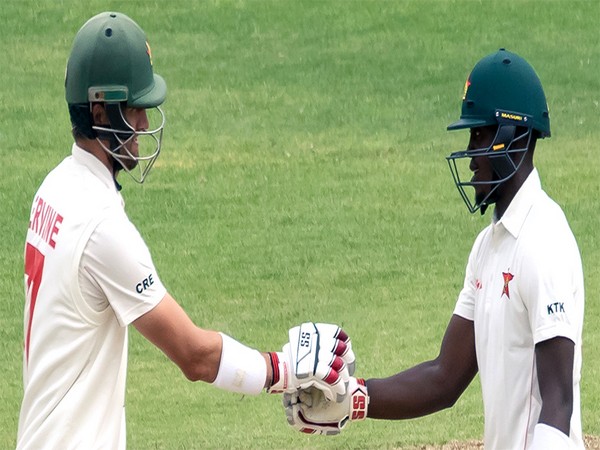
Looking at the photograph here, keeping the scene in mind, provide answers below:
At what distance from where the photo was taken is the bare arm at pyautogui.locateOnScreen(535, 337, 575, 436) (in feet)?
15.2

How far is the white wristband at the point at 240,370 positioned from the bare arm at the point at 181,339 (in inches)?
1.2

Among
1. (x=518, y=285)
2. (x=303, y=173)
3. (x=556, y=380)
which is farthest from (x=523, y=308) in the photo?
(x=303, y=173)

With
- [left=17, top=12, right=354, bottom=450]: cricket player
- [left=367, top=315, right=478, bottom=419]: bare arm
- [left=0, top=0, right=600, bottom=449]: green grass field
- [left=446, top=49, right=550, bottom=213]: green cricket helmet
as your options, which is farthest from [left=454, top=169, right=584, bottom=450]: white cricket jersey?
[left=0, top=0, right=600, bottom=449]: green grass field

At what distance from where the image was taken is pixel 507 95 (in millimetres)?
5156

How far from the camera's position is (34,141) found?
1631cm

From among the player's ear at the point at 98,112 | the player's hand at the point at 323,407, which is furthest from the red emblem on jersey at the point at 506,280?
the player's ear at the point at 98,112

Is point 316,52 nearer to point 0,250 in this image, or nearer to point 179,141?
point 179,141

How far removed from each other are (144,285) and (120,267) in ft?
0.43

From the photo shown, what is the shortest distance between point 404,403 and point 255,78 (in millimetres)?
12769

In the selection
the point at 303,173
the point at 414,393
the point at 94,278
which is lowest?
the point at 303,173

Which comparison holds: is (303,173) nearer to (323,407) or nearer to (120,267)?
(323,407)

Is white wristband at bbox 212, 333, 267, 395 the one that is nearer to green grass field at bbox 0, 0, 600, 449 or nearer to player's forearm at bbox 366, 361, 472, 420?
player's forearm at bbox 366, 361, 472, 420

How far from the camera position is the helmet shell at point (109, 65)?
5305 millimetres

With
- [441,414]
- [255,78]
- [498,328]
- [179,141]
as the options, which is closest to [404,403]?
[498,328]
